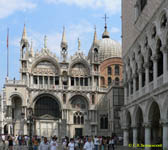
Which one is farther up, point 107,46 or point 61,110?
point 107,46

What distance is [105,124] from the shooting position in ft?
184

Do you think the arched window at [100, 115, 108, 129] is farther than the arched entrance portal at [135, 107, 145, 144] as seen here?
Yes

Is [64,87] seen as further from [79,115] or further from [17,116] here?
[17,116]

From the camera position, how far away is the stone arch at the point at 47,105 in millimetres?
55094

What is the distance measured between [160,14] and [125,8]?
46.6 ft

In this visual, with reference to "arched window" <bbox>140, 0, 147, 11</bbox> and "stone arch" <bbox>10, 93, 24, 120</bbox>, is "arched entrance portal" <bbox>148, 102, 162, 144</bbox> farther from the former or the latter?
"stone arch" <bbox>10, 93, 24, 120</bbox>

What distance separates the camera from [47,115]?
180 feet

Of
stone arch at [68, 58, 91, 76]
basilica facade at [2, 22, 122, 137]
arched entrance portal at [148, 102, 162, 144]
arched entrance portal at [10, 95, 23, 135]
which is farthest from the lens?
stone arch at [68, 58, 91, 76]

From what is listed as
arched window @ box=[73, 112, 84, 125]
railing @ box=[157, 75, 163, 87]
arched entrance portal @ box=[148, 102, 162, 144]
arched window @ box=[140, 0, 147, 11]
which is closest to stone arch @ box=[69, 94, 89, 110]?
arched window @ box=[73, 112, 84, 125]

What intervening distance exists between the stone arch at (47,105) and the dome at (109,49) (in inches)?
630

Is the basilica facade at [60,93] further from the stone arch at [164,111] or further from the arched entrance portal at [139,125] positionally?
the stone arch at [164,111]

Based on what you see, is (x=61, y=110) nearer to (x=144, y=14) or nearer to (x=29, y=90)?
(x=29, y=90)

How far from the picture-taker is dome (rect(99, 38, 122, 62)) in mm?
67750

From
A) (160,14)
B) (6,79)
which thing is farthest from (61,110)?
(160,14)
